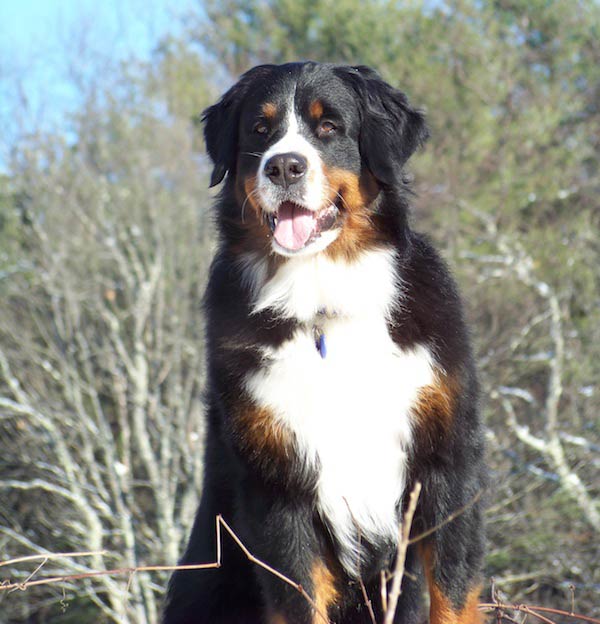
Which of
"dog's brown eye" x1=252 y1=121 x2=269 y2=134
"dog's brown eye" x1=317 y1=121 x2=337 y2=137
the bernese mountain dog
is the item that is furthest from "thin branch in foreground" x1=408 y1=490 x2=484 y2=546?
"dog's brown eye" x1=252 y1=121 x2=269 y2=134

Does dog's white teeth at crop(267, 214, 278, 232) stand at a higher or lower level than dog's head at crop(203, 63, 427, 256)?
lower

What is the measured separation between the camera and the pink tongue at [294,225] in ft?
10.6

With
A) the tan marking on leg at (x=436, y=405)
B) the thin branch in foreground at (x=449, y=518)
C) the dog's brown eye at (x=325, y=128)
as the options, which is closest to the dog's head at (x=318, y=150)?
the dog's brown eye at (x=325, y=128)

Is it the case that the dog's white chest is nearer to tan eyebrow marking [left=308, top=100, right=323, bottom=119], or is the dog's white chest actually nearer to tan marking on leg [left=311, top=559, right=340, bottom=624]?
tan marking on leg [left=311, top=559, right=340, bottom=624]

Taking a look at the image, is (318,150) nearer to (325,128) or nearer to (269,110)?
(325,128)

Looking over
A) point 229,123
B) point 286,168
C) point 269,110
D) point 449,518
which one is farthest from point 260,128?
point 449,518

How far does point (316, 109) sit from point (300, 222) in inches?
17.3

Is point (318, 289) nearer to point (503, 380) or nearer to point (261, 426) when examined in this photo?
point (261, 426)

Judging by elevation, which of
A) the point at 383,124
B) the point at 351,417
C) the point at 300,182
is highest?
the point at 383,124

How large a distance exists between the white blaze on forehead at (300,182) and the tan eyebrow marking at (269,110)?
0.13 m

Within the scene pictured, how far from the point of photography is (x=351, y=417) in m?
3.02

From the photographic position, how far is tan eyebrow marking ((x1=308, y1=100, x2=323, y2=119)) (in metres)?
Result: 3.26

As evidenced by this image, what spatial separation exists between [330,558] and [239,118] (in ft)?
5.84

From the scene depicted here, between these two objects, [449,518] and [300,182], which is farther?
[300,182]
